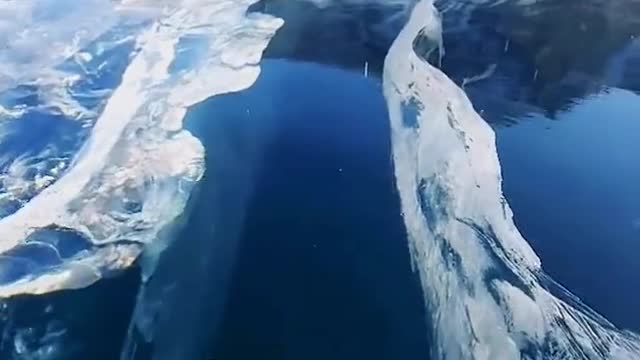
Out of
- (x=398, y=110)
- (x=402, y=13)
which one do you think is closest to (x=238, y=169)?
(x=398, y=110)

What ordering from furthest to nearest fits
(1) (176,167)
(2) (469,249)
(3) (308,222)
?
1. (1) (176,167)
2. (3) (308,222)
3. (2) (469,249)

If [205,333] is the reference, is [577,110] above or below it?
above

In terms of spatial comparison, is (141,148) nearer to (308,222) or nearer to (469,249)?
(308,222)

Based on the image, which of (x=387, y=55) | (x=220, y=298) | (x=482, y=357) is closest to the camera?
(x=482, y=357)

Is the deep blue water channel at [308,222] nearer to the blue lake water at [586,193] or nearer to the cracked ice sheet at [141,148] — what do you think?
the cracked ice sheet at [141,148]

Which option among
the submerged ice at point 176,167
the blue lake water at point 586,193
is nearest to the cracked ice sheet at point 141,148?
the submerged ice at point 176,167

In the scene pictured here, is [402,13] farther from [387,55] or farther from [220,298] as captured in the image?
[220,298]

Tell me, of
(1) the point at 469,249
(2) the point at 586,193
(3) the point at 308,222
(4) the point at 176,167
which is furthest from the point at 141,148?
(2) the point at 586,193
